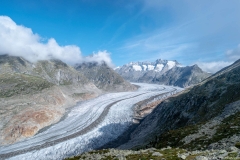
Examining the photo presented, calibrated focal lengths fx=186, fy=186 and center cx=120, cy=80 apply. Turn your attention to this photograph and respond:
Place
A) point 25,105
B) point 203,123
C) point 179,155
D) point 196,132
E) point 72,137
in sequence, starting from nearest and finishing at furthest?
point 179,155
point 196,132
point 203,123
point 72,137
point 25,105

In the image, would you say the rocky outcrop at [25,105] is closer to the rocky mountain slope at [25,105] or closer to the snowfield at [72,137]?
the rocky mountain slope at [25,105]

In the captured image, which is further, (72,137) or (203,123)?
(72,137)

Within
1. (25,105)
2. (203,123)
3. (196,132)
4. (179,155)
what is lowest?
(196,132)

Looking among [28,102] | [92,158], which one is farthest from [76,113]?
[92,158]

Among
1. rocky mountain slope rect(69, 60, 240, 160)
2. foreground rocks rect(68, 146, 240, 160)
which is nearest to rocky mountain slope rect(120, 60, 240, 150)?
rocky mountain slope rect(69, 60, 240, 160)

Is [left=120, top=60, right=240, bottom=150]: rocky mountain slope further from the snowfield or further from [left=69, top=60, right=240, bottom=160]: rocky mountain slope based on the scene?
the snowfield

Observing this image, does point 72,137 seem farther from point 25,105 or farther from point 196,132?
point 196,132

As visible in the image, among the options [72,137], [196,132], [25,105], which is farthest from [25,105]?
[196,132]

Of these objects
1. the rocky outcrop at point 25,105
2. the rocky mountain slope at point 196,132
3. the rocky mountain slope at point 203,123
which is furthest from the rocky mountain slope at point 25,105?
the rocky mountain slope at point 203,123
